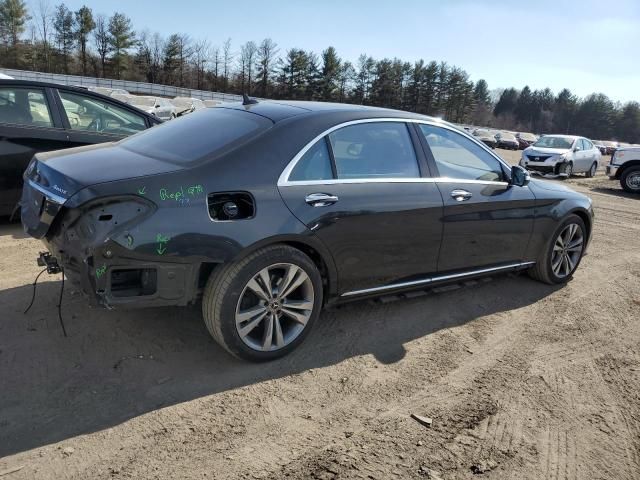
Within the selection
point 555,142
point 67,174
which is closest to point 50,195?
point 67,174

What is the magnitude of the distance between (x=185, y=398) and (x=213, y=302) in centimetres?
57

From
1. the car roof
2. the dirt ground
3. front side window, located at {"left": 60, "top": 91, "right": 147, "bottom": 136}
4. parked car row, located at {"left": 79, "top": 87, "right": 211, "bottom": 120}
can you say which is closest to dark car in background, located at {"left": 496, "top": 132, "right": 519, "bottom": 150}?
parked car row, located at {"left": 79, "top": 87, "right": 211, "bottom": 120}

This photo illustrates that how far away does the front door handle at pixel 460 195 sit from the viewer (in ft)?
13.6

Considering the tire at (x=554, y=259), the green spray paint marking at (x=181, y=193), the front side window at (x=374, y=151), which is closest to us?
the green spray paint marking at (x=181, y=193)

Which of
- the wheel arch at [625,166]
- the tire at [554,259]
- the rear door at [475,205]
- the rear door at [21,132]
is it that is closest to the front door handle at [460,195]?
the rear door at [475,205]

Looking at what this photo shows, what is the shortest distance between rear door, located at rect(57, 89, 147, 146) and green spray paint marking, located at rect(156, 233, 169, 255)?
3.65 m

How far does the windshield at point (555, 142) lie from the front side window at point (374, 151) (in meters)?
16.6

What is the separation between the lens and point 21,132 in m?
5.49

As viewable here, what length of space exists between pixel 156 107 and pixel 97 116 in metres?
27.7

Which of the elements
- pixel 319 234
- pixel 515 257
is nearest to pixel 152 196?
pixel 319 234

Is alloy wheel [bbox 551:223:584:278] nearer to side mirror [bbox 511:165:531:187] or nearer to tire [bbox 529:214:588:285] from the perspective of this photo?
tire [bbox 529:214:588:285]

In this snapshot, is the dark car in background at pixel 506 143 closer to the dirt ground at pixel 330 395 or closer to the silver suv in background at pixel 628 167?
the silver suv in background at pixel 628 167

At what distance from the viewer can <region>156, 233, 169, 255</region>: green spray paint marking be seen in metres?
2.85

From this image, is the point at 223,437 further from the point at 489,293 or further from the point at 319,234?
the point at 489,293
